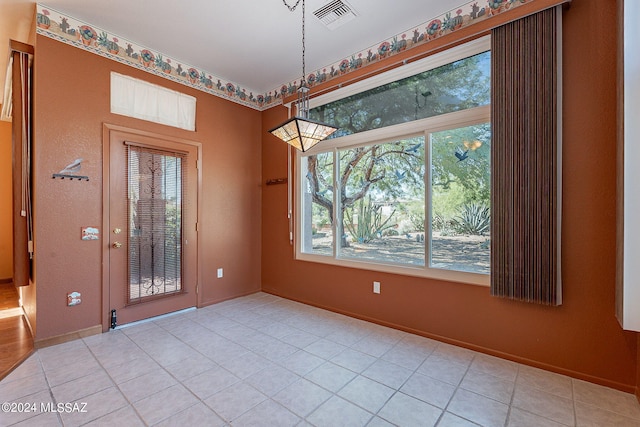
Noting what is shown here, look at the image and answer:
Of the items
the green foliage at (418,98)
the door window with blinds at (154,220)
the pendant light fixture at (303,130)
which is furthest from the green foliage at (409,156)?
the door window with blinds at (154,220)

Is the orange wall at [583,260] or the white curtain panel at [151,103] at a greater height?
the white curtain panel at [151,103]

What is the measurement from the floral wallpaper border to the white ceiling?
68 millimetres

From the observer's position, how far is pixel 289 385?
2113mm

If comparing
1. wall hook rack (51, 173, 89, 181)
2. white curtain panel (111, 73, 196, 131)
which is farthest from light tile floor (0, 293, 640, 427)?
white curtain panel (111, 73, 196, 131)

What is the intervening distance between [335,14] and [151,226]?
3043mm

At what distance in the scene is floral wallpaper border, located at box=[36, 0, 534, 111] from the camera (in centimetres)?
265

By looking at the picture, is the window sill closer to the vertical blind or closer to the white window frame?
the white window frame

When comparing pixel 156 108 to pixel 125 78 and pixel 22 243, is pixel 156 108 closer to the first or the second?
pixel 125 78

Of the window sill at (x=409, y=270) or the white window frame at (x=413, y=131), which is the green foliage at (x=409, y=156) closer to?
the white window frame at (x=413, y=131)

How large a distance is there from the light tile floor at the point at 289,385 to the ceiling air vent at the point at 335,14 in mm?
3169

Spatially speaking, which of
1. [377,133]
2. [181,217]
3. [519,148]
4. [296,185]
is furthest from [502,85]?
[181,217]

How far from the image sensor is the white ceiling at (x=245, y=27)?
2635 millimetres

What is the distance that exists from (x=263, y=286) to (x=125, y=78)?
10.9 ft

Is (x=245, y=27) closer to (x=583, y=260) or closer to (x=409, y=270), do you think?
(x=409, y=270)
